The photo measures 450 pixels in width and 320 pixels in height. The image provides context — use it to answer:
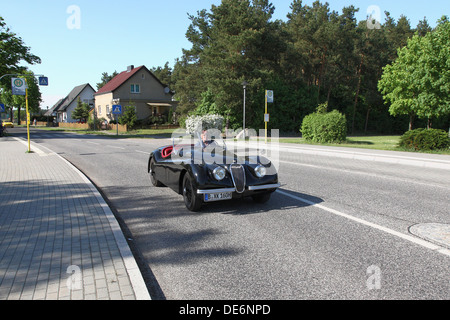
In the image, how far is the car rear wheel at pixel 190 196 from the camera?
19.4 feet

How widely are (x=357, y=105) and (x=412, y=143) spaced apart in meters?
39.2

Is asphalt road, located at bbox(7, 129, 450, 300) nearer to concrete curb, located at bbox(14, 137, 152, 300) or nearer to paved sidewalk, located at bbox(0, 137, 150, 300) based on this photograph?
concrete curb, located at bbox(14, 137, 152, 300)

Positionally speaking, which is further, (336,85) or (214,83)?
(336,85)

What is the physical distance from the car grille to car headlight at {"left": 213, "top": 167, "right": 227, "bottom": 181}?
0.18 metres

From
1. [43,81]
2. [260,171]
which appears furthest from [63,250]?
[43,81]

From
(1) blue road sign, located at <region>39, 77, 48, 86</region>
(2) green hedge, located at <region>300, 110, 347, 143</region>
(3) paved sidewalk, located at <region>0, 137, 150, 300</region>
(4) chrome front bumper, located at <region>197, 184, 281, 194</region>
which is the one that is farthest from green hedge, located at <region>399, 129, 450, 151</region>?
(1) blue road sign, located at <region>39, 77, 48, 86</region>

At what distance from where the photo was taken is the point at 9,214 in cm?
583

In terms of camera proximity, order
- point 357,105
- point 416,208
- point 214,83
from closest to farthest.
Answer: point 416,208, point 214,83, point 357,105

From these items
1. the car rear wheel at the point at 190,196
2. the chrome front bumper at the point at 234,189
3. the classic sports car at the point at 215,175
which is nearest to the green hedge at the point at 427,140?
the classic sports car at the point at 215,175

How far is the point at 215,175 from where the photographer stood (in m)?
5.82

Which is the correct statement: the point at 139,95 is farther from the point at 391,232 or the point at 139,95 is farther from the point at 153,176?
→ the point at 391,232

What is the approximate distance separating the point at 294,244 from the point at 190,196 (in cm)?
237
